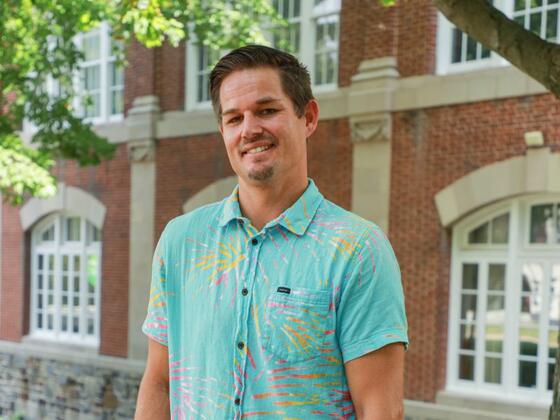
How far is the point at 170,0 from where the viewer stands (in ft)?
23.8

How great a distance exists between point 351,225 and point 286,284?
21 centimetres

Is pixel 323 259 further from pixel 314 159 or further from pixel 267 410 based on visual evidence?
pixel 314 159

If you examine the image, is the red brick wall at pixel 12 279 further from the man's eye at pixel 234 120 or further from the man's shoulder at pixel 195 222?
→ the man's eye at pixel 234 120

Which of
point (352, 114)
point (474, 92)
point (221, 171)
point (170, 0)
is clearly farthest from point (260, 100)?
point (221, 171)

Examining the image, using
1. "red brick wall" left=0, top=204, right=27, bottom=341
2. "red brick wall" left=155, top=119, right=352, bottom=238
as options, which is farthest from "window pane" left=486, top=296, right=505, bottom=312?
"red brick wall" left=0, top=204, right=27, bottom=341

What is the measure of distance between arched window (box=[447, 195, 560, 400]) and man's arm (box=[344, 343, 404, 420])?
6.88m

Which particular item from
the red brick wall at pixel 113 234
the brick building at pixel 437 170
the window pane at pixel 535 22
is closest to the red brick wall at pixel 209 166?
the brick building at pixel 437 170

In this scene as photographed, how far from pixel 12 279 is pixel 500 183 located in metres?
10.3

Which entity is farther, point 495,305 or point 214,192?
point 214,192

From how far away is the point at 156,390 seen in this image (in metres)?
1.93

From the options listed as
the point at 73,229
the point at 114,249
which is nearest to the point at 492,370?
the point at 114,249

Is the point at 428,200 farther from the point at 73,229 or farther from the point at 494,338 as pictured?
the point at 73,229

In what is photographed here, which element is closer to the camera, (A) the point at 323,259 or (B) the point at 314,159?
(A) the point at 323,259

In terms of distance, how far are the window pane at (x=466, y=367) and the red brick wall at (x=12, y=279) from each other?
30.0 feet
